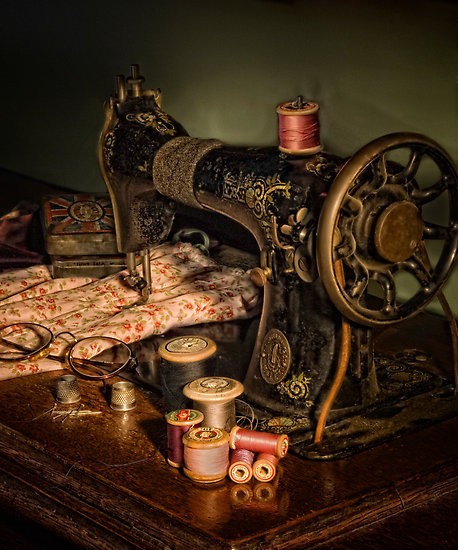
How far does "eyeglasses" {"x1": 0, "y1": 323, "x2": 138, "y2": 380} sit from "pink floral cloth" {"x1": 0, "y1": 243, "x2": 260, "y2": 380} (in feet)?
0.07

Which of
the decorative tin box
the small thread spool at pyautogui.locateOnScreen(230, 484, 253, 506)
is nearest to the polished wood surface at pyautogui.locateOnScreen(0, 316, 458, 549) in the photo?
the small thread spool at pyautogui.locateOnScreen(230, 484, 253, 506)

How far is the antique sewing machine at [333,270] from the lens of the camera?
175cm

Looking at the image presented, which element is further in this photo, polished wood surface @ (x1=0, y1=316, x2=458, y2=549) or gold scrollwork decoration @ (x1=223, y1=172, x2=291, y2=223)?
gold scrollwork decoration @ (x1=223, y1=172, x2=291, y2=223)

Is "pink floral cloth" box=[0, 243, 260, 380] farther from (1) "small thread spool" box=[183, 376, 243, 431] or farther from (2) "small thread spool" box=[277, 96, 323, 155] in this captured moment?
(2) "small thread spool" box=[277, 96, 323, 155]

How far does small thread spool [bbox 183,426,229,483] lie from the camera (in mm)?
1702

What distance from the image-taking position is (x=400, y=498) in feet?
5.59

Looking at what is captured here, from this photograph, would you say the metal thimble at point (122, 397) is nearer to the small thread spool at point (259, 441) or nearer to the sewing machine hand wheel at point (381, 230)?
the small thread spool at point (259, 441)

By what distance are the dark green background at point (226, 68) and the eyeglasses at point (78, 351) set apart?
31.7 inches

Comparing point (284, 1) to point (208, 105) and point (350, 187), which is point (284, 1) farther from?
point (350, 187)

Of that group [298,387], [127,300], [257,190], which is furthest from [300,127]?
[127,300]

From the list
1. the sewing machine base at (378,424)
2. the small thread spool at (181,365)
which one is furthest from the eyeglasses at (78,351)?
the sewing machine base at (378,424)

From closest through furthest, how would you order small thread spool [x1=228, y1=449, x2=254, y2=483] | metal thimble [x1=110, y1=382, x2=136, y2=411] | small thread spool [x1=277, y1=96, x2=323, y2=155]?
small thread spool [x1=228, y1=449, x2=254, y2=483], small thread spool [x1=277, y1=96, x2=323, y2=155], metal thimble [x1=110, y1=382, x2=136, y2=411]

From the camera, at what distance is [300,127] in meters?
1.84

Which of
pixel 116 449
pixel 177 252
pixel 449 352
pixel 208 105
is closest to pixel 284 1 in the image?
pixel 208 105
